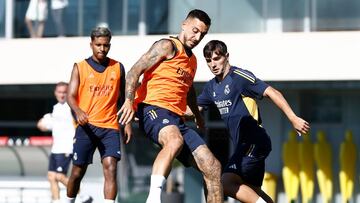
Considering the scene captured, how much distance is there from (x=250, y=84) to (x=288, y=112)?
32.9 inches

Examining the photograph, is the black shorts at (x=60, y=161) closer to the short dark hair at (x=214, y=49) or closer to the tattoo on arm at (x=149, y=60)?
the short dark hair at (x=214, y=49)

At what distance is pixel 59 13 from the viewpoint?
74.7 ft

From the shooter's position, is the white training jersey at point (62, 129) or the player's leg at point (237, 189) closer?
the player's leg at point (237, 189)

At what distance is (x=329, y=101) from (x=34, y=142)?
602 cm

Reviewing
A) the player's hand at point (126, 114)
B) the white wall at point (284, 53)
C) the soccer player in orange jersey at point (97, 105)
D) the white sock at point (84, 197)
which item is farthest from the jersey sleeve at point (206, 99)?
the white wall at point (284, 53)

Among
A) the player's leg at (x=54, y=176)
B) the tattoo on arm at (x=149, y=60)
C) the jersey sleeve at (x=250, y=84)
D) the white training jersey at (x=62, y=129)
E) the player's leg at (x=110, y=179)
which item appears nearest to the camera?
the tattoo on arm at (x=149, y=60)

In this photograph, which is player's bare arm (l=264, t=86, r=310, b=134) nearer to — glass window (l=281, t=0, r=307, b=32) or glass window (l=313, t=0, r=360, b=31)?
glass window (l=313, t=0, r=360, b=31)

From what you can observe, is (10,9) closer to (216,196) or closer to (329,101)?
(329,101)

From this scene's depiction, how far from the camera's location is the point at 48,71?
22.7m

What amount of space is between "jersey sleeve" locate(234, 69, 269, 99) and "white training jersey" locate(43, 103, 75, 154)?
6.50m

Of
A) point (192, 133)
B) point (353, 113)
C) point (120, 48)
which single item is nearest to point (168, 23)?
point (120, 48)

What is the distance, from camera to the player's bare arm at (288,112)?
11398mm

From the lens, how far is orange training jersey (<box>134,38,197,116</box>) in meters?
11.7

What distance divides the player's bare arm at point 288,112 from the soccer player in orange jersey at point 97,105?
226 centimetres
